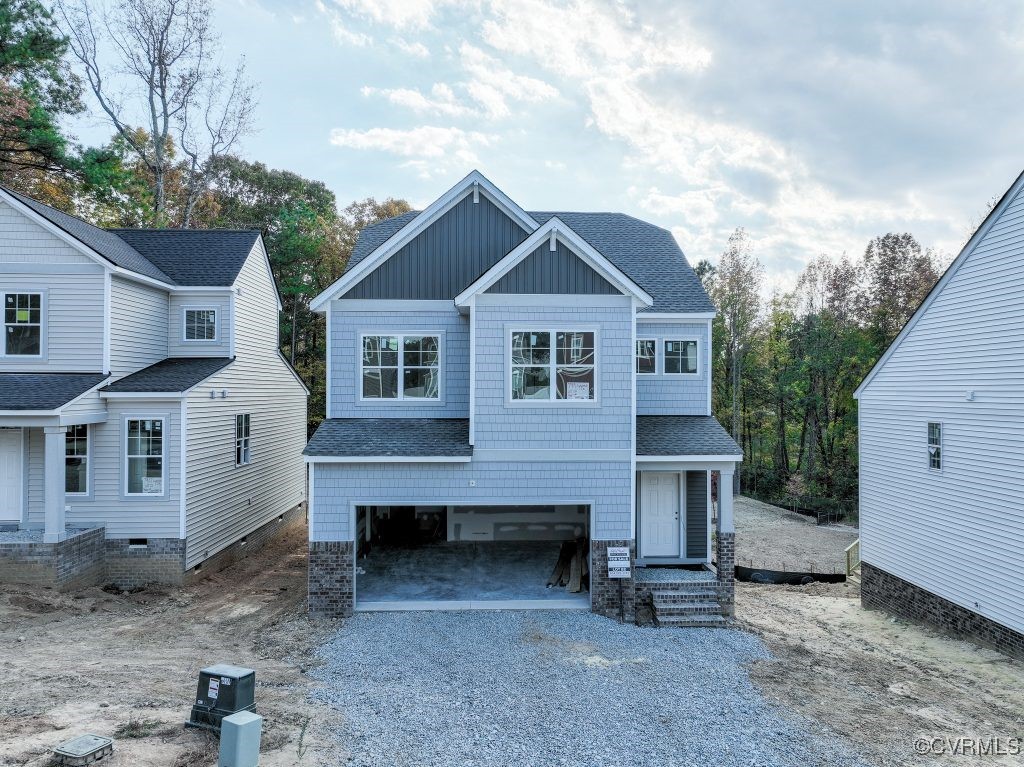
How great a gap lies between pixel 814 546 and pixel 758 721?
14.8 metres

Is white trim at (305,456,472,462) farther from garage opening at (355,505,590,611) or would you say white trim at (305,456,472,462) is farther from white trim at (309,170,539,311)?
white trim at (309,170,539,311)

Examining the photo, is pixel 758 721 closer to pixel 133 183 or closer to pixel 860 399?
pixel 860 399

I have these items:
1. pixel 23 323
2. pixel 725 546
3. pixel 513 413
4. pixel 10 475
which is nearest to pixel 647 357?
pixel 513 413

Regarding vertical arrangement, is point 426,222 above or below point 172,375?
above

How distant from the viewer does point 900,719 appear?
7492 mm

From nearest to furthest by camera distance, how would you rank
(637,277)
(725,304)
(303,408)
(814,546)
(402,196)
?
(637,277), (814,546), (303,408), (725,304), (402,196)

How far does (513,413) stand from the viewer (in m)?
11.1

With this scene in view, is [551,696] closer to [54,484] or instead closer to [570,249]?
[570,249]

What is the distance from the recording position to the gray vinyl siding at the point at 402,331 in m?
12.2

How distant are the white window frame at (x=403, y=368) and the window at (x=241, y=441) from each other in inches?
216

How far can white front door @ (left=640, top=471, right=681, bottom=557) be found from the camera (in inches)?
517

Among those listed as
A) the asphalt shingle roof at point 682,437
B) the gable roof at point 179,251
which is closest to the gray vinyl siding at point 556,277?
the asphalt shingle roof at point 682,437

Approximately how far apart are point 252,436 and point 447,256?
28.2 ft

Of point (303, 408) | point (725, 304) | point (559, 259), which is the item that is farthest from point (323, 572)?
point (725, 304)
